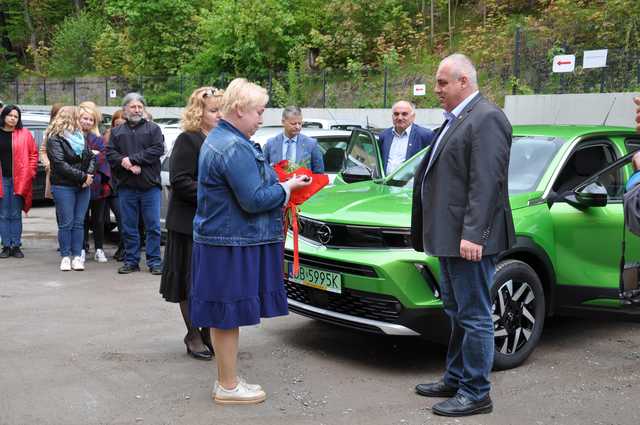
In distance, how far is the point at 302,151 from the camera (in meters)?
8.07

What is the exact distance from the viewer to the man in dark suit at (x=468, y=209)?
425 cm

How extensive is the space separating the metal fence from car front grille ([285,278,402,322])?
12.6 meters

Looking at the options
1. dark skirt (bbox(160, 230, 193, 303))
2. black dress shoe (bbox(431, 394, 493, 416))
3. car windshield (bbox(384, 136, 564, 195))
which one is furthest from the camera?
car windshield (bbox(384, 136, 564, 195))

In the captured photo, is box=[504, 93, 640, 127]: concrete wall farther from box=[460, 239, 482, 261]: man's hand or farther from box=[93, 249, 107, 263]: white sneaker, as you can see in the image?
box=[460, 239, 482, 261]: man's hand

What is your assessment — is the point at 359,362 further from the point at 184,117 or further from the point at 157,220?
the point at 157,220

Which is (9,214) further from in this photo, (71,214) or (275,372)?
(275,372)

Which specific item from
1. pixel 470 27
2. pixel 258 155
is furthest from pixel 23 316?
pixel 470 27

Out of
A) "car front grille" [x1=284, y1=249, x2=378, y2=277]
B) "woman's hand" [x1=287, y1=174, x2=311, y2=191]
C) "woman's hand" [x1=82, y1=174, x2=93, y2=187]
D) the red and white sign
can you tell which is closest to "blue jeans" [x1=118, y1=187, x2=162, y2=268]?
"woman's hand" [x1=82, y1=174, x2=93, y2=187]

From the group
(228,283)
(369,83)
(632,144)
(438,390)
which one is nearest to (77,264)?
(228,283)

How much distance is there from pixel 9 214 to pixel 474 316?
7.03 m

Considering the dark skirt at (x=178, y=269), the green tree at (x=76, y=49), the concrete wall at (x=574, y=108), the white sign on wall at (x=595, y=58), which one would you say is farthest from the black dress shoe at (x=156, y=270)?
the green tree at (x=76, y=49)

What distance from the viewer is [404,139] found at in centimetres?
834

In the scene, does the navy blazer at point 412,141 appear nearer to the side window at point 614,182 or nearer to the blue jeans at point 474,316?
the side window at point 614,182

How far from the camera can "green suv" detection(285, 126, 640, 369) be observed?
5016 mm
